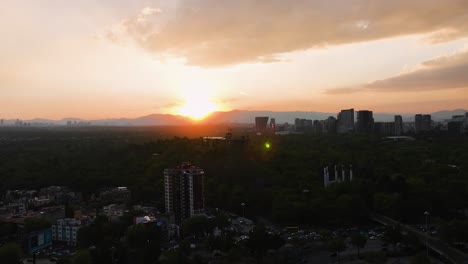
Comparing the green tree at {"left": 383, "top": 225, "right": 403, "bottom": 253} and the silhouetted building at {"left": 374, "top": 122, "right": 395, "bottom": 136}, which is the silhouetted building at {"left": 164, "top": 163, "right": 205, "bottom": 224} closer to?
the green tree at {"left": 383, "top": 225, "right": 403, "bottom": 253}

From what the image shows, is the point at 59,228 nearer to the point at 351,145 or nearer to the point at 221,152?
the point at 221,152

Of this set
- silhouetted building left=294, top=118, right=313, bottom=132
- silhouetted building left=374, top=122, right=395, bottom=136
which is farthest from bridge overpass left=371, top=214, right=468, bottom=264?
silhouetted building left=294, top=118, right=313, bottom=132

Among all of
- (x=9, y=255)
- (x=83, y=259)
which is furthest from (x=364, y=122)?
(x=9, y=255)

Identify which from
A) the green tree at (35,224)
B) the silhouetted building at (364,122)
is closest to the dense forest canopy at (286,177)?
the green tree at (35,224)

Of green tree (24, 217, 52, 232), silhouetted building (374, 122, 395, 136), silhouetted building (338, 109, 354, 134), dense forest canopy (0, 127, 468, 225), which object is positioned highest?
silhouetted building (338, 109, 354, 134)


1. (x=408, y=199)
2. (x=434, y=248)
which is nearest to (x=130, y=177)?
(x=408, y=199)
